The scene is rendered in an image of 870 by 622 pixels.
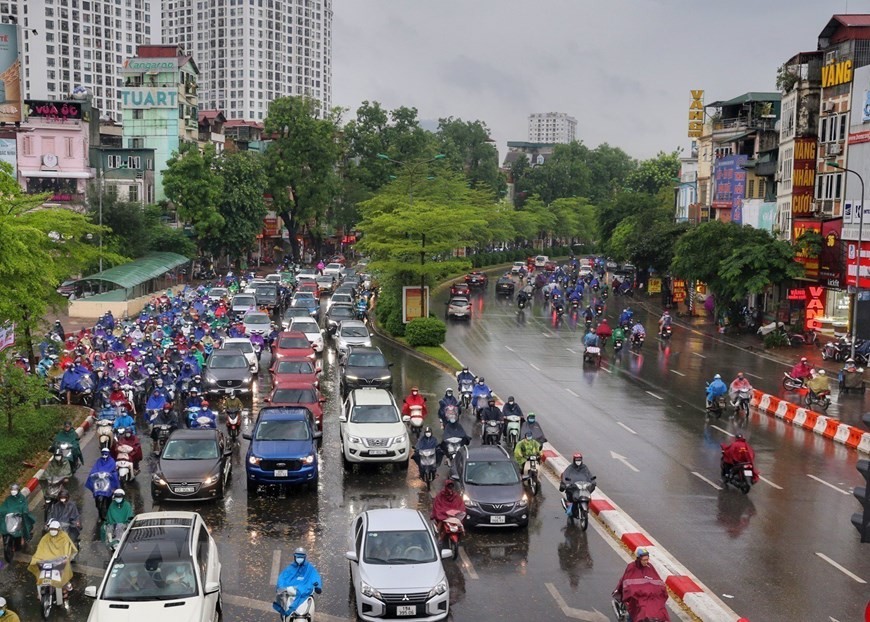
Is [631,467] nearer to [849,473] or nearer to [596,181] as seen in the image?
[849,473]

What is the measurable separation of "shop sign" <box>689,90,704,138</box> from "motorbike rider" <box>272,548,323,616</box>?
7090cm

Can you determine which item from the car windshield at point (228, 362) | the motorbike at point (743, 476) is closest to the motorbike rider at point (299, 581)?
the motorbike at point (743, 476)

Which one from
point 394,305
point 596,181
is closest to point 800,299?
point 394,305

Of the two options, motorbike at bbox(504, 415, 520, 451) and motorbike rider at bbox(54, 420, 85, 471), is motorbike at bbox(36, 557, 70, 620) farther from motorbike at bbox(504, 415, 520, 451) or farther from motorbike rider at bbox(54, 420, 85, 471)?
motorbike at bbox(504, 415, 520, 451)

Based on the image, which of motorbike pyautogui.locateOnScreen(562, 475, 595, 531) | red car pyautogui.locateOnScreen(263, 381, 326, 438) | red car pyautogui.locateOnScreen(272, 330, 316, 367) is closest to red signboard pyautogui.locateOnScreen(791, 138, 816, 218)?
red car pyautogui.locateOnScreen(272, 330, 316, 367)

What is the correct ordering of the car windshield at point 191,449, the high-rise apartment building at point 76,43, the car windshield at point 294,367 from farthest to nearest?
the high-rise apartment building at point 76,43 < the car windshield at point 294,367 < the car windshield at point 191,449

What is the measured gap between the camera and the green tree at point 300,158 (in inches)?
3642

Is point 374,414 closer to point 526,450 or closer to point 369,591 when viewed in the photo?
point 526,450

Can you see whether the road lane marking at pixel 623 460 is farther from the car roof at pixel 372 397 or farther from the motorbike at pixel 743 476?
the car roof at pixel 372 397

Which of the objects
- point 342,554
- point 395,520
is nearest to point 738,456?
point 342,554

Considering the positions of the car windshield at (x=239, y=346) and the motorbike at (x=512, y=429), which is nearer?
the motorbike at (x=512, y=429)

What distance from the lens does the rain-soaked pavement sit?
14.4m

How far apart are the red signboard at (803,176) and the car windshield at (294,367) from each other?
32.7 meters

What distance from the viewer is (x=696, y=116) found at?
78.3 m
